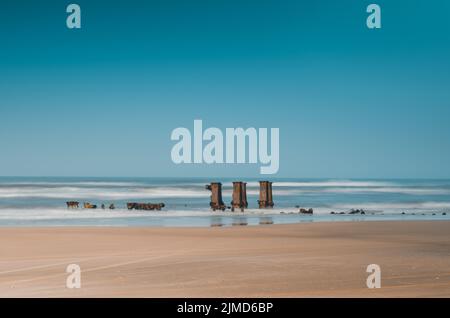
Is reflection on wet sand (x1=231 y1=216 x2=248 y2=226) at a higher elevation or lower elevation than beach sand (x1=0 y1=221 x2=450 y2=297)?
lower

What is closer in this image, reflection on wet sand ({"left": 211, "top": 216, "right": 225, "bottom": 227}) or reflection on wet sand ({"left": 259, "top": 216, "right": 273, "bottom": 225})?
reflection on wet sand ({"left": 211, "top": 216, "right": 225, "bottom": 227})

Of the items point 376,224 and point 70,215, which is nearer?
point 376,224

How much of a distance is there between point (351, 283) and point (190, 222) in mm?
11308

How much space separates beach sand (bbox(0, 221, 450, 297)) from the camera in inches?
328

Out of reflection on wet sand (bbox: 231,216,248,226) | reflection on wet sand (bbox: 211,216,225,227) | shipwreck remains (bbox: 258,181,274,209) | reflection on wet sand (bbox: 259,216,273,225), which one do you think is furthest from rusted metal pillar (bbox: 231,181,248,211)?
reflection on wet sand (bbox: 259,216,273,225)

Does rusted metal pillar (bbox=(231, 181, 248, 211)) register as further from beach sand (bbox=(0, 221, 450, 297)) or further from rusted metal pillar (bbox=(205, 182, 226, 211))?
beach sand (bbox=(0, 221, 450, 297))

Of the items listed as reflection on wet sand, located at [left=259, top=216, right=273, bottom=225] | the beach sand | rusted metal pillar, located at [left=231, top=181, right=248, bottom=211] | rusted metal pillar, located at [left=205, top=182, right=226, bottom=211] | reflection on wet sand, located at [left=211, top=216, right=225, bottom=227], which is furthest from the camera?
rusted metal pillar, located at [left=231, top=181, right=248, bottom=211]

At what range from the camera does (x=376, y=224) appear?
1816cm

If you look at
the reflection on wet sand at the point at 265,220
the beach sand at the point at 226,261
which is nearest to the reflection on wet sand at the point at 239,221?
the reflection on wet sand at the point at 265,220

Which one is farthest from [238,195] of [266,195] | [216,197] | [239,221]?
[239,221]

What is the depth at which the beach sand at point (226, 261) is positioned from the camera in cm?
834

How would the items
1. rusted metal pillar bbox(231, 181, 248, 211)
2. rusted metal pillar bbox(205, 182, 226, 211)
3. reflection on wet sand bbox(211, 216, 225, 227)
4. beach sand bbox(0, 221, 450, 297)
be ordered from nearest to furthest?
beach sand bbox(0, 221, 450, 297), reflection on wet sand bbox(211, 216, 225, 227), rusted metal pillar bbox(205, 182, 226, 211), rusted metal pillar bbox(231, 181, 248, 211)
